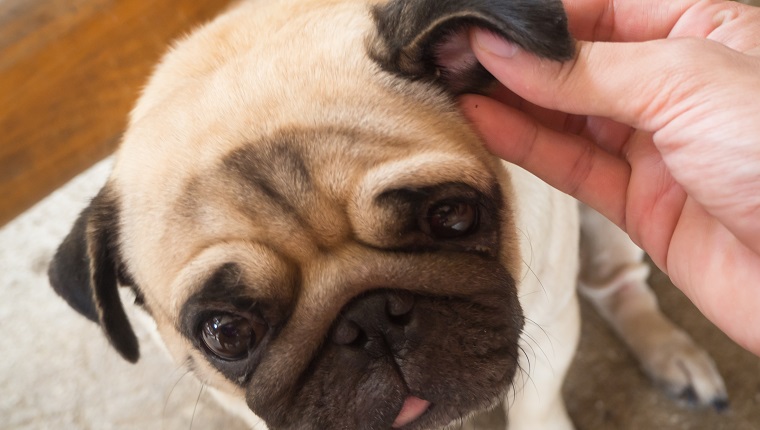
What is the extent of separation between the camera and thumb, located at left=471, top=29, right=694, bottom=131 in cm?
144

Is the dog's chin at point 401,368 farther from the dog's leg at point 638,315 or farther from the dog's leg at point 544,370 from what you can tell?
the dog's leg at point 638,315

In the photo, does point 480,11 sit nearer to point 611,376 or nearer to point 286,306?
point 286,306

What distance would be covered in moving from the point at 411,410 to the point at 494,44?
35.2 inches

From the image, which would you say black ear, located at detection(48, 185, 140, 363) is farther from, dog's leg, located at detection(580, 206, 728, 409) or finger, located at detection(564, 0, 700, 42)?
dog's leg, located at detection(580, 206, 728, 409)

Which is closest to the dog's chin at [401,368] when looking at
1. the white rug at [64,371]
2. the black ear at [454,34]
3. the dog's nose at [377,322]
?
the dog's nose at [377,322]

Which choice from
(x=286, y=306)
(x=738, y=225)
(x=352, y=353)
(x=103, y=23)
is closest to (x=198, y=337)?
(x=286, y=306)

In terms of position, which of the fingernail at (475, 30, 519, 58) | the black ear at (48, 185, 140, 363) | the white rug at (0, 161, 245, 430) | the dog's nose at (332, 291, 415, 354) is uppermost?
the fingernail at (475, 30, 519, 58)

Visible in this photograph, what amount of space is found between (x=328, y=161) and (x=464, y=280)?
427 millimetres

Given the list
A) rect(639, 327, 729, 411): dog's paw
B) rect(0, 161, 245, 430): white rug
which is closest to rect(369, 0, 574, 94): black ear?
rect(639, 327, 729, 411): dog's paw

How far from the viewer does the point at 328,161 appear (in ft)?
5.19

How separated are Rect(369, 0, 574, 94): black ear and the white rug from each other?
5.90ft

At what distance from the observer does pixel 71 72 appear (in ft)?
12.5

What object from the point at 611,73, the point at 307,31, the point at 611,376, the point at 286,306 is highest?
the point at 611,73

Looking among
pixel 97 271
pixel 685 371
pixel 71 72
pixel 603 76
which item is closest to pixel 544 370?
pixel 685 371
